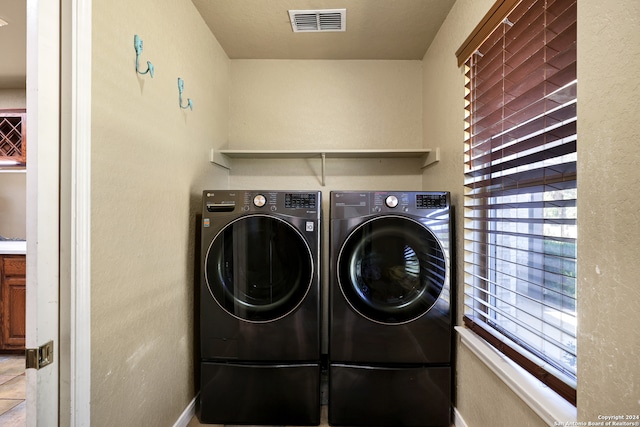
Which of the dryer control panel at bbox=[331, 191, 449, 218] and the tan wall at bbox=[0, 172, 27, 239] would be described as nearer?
the dryer control panel at bbox=[331, 191, 449, 218]

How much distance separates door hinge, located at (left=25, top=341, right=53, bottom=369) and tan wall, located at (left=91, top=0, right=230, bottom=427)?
5.0 inches

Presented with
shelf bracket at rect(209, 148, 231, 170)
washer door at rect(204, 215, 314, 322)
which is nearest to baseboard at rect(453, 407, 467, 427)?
washer door at rect(204, 215, 314, 322)

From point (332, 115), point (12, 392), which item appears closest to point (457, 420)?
point (332, 115)

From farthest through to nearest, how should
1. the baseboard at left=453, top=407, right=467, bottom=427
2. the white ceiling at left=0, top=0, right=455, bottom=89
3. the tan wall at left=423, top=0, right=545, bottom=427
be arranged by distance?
the white ceiling at left=0, top=0, right=455, bottom=89 → the baseboard at left=453, top=407, right=467, bottom=427 → the tan wall at left=423, top=0, right=545, bottom=427

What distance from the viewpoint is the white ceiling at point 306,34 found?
1.65 meters

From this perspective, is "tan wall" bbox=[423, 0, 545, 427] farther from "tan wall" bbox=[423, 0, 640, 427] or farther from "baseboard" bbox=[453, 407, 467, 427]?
"tan wall" bbox=[423, 0, 640, 427]

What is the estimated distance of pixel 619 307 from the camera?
67 centimetres

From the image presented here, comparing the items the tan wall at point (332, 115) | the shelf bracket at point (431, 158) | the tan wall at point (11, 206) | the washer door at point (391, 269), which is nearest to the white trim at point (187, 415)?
the washer door at point (391, 269)

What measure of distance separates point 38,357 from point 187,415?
1.09 m

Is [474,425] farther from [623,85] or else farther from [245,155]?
[245,155]

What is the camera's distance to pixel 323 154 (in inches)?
81.8

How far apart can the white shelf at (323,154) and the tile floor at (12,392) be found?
183 centimetres

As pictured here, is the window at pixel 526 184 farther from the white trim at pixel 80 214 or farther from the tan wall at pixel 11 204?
the tan wall at pixel 11 204

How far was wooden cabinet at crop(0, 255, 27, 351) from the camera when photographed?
2.34m
